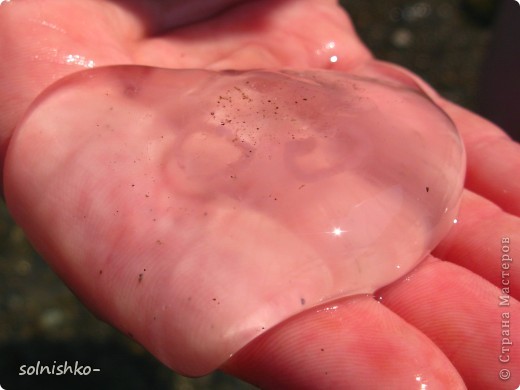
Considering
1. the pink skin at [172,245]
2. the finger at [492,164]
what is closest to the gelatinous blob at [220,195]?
the pink skin at [172,245]

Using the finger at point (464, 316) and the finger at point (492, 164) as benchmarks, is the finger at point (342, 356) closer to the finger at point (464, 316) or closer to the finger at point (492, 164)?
the finger at point (464, 316)

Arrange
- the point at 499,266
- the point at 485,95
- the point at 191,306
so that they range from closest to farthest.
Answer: the point at 191,306, the point at 499,266, the point at 485,95

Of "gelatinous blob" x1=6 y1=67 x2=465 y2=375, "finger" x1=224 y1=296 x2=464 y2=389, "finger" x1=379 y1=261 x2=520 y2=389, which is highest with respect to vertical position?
"gelatinous blob" x1=6 y1=67 x2=465 y2=375

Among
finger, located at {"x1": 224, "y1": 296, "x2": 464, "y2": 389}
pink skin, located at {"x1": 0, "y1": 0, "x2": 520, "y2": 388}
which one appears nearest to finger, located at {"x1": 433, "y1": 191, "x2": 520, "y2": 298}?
pink skin, located at {"x1": 0, "y1": 0, "x2": 520, "y2": 388}

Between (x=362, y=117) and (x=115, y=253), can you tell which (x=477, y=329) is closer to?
(x=362, y=117)

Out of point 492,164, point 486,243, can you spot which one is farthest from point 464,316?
point 492,164

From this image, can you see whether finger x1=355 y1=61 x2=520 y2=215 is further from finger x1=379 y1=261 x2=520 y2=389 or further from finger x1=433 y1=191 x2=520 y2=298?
finger x1=379 y1=261 x2=520 y2=389

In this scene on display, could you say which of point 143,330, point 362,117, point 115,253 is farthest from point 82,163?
point 362,117

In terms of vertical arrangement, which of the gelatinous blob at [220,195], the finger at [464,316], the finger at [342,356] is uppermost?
the gelatinous blob at [220,195]

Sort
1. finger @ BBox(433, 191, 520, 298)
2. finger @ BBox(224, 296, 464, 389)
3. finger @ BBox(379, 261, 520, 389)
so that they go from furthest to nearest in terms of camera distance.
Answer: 1. finger @ BBox(433, 191, 520, 298)
2. finger @ BBox(379, 261, 520, 389)
3. finger @ BBox(224, 296, 464, 389)
